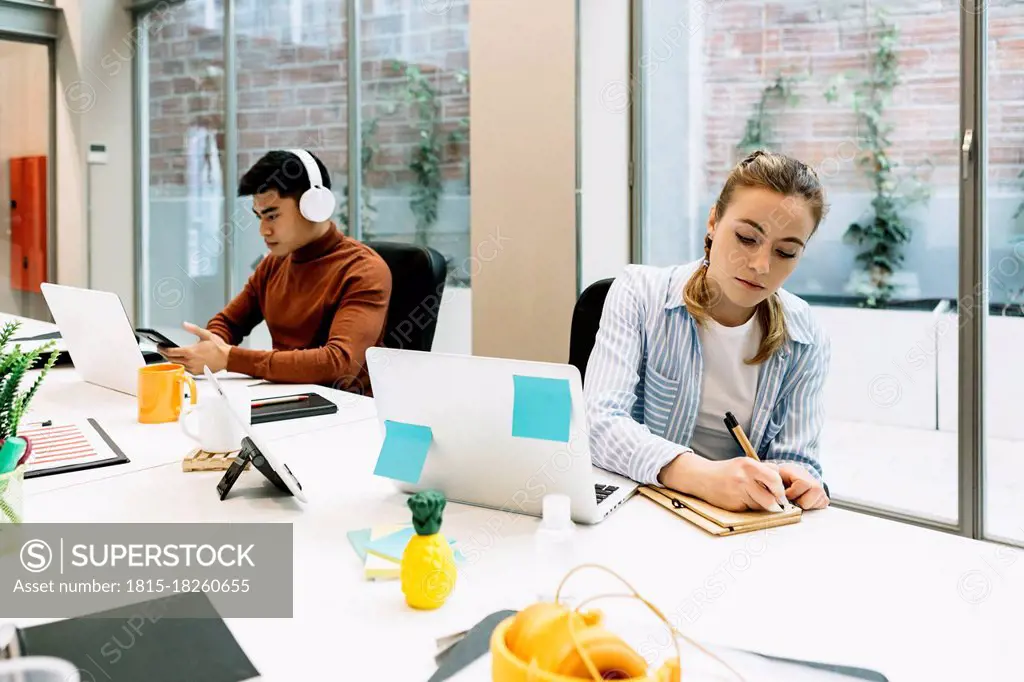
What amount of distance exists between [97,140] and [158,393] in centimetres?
417

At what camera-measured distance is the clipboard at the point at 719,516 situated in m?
1.17

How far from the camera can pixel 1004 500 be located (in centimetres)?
247

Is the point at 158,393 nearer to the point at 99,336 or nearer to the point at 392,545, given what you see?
the point at 99,336

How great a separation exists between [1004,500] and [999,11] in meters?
1.39

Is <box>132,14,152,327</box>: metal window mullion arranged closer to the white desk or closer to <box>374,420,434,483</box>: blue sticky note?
the white desk

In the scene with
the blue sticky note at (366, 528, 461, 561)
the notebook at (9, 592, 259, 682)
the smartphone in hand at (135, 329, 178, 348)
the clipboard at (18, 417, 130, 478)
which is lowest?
the notebook at (9, 592, 259, 682)

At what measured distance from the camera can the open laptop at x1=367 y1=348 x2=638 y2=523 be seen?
1137 millimetres

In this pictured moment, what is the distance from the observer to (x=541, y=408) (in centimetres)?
113

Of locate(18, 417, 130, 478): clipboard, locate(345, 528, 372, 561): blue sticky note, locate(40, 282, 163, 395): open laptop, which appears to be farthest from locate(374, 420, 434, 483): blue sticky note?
locate(40, 282, 163, 395): open laptop

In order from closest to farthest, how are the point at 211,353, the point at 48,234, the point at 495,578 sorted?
the point at 495,578, the point at 211,353, the point at 48,234

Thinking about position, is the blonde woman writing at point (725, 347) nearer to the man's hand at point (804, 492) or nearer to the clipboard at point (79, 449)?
the man's hand at point (804, 492)

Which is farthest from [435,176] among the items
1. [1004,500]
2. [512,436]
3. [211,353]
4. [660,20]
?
[512,436]

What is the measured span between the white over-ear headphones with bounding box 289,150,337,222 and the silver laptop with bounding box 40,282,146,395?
2.14 feet

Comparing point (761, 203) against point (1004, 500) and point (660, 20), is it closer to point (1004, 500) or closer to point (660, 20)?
point (1004, 500)
